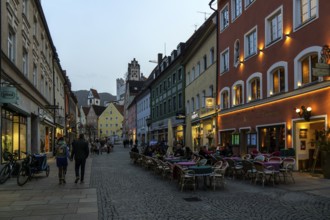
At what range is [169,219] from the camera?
7547mm

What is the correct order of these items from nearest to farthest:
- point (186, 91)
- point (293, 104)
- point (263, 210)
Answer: point (263, 210) < point (293, 104) < point (186, 91)

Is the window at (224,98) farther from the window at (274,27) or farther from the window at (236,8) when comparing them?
the window at (274,27)

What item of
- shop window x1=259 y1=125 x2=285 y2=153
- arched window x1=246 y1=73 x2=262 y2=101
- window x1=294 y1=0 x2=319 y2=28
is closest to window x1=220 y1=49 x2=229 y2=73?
arched window x1=246 y1=73 x2=262 y2=101

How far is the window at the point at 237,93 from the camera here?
22.6 metres

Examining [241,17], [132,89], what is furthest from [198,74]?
[132,89]

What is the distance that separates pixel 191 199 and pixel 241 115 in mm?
12940

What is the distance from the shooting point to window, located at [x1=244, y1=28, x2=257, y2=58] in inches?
815

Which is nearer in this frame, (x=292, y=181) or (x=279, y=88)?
(x=292, y=181)

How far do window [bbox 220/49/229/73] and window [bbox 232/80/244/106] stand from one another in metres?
1.99

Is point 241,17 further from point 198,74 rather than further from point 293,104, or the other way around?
point 198,74

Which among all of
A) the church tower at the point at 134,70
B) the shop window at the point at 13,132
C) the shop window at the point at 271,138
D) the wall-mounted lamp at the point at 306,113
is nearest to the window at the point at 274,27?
the wall-mounted lamp at the point at 306,113

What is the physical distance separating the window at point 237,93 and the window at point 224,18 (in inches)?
179

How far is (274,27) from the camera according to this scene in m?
18.8

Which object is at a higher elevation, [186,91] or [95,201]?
[186,91]
